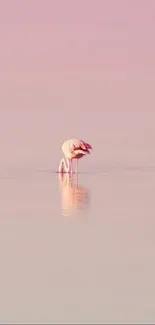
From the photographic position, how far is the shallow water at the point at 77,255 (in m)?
5.50

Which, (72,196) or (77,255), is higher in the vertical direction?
(72,196)

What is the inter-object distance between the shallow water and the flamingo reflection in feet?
0.03

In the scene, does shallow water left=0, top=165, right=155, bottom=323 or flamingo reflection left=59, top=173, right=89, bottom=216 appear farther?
flamingo reflection left=59, top=173, right=89, bottom=216

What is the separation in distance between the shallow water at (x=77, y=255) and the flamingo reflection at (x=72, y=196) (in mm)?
11

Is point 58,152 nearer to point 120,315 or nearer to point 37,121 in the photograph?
point 37,121

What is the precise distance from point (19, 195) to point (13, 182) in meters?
1.82

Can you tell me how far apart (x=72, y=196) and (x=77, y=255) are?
174 inches

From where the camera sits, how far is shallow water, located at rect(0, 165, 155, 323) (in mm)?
5504

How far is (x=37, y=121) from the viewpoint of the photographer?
27562 mm

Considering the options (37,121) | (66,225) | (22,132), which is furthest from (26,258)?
(37,121)

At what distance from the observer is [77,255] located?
7035mm

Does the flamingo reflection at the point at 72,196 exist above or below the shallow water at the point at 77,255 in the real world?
above

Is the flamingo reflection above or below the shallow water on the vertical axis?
above

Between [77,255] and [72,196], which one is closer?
[77,255]
